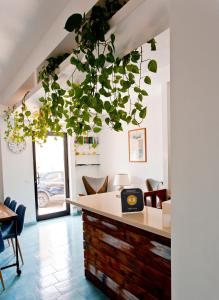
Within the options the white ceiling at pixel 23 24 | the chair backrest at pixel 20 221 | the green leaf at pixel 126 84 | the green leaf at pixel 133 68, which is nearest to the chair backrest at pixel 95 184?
the chair backrest at pixel 20 221

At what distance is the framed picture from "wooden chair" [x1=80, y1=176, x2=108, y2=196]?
3.64 feet

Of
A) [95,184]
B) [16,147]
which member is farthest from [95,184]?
[16,147]

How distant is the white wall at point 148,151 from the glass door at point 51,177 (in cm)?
116

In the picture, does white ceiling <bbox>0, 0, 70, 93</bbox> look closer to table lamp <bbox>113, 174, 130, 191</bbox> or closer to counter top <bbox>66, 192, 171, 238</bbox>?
counter top <bbox>66, 192, 171, 238</bbox>

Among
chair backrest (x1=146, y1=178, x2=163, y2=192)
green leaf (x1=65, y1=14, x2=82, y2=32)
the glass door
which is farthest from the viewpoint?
the glass door

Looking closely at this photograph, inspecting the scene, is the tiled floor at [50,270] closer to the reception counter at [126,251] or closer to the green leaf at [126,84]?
the reception counter at [126,251]

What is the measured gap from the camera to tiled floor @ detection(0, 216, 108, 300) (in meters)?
2.42

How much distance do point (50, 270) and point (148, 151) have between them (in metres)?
2.91

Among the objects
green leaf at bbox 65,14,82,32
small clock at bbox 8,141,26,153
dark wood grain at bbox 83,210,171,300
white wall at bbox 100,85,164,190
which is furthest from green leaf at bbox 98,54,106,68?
small clock at bbox 8,141,26,153

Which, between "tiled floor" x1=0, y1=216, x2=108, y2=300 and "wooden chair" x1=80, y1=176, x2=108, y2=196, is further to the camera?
"wooden chair" x1=80, y1=176, x2=108, y2=196

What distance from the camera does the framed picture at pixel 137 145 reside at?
4719 mm

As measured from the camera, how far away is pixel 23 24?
1.87 m

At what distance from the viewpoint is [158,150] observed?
4.40m

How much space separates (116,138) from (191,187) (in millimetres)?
4739
